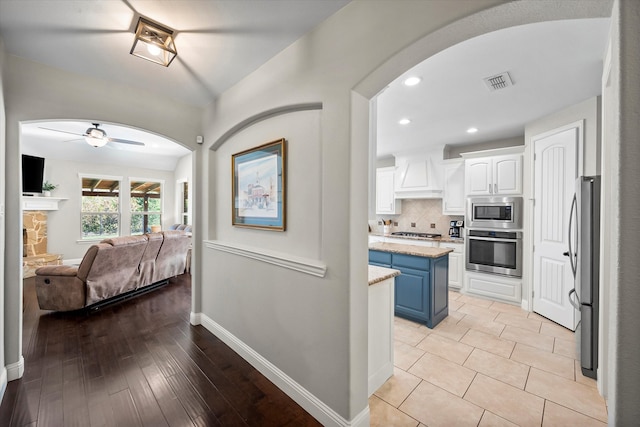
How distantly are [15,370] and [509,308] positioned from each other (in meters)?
5.46

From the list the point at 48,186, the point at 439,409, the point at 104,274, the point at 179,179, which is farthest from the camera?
the point at 179,179

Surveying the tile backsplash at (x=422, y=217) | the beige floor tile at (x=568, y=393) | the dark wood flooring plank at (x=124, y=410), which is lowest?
the beige floor tile at (x=568, y=393)

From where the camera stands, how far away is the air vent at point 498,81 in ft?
8.14

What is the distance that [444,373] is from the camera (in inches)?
89.8

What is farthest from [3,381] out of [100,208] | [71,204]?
[100,208]

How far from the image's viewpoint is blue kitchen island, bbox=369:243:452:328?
313 centimetres

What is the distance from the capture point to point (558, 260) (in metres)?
3.27

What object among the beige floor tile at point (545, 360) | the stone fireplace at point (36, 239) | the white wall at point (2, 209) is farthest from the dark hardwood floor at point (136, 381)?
the stone fireplace at point (36, 239)

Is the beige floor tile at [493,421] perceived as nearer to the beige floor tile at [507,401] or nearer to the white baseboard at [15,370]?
the beige floor tile at [507,401]

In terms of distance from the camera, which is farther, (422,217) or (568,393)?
(422,217)

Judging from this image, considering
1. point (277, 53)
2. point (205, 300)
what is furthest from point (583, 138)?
point (205, 300)

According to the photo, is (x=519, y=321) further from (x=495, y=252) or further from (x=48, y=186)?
(x=48, y=186)

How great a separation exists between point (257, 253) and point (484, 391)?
2.12m

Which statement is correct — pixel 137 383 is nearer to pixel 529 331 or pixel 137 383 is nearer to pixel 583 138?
pixel 529 331
